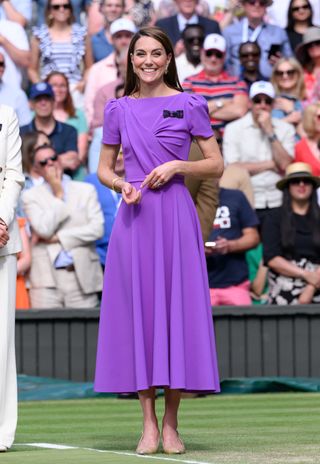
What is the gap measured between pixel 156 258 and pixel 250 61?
9.81 meters

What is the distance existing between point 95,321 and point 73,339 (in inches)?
11.4

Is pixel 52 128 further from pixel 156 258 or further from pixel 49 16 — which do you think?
pixel 156 258

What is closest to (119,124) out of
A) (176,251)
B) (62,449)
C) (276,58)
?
(176,251)

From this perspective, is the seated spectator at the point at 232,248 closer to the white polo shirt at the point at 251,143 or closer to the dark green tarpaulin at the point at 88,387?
the dark green tarpaulin at the point at 88,387

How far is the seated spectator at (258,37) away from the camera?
1692cm

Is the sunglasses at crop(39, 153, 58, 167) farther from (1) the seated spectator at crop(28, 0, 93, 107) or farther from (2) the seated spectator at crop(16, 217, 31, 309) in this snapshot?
(1) the seated spectator at crop(28, 0, 93, 107)

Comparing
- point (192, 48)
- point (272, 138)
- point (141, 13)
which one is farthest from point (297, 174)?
point (141, 13)

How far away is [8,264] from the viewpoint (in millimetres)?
7387

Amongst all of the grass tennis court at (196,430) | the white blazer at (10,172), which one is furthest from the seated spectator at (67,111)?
the white blazer at (10,172)

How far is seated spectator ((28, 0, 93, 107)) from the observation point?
1699 centimetres

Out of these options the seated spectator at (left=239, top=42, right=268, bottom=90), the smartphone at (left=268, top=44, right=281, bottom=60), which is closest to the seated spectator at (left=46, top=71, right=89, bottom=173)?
the seated spectator at (left=239, top=42, right=268, bottom=90)

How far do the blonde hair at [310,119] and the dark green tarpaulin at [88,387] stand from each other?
126 inches

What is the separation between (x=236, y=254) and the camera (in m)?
13.8

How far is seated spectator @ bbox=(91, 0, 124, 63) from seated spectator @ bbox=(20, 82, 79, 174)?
73.4 inches
